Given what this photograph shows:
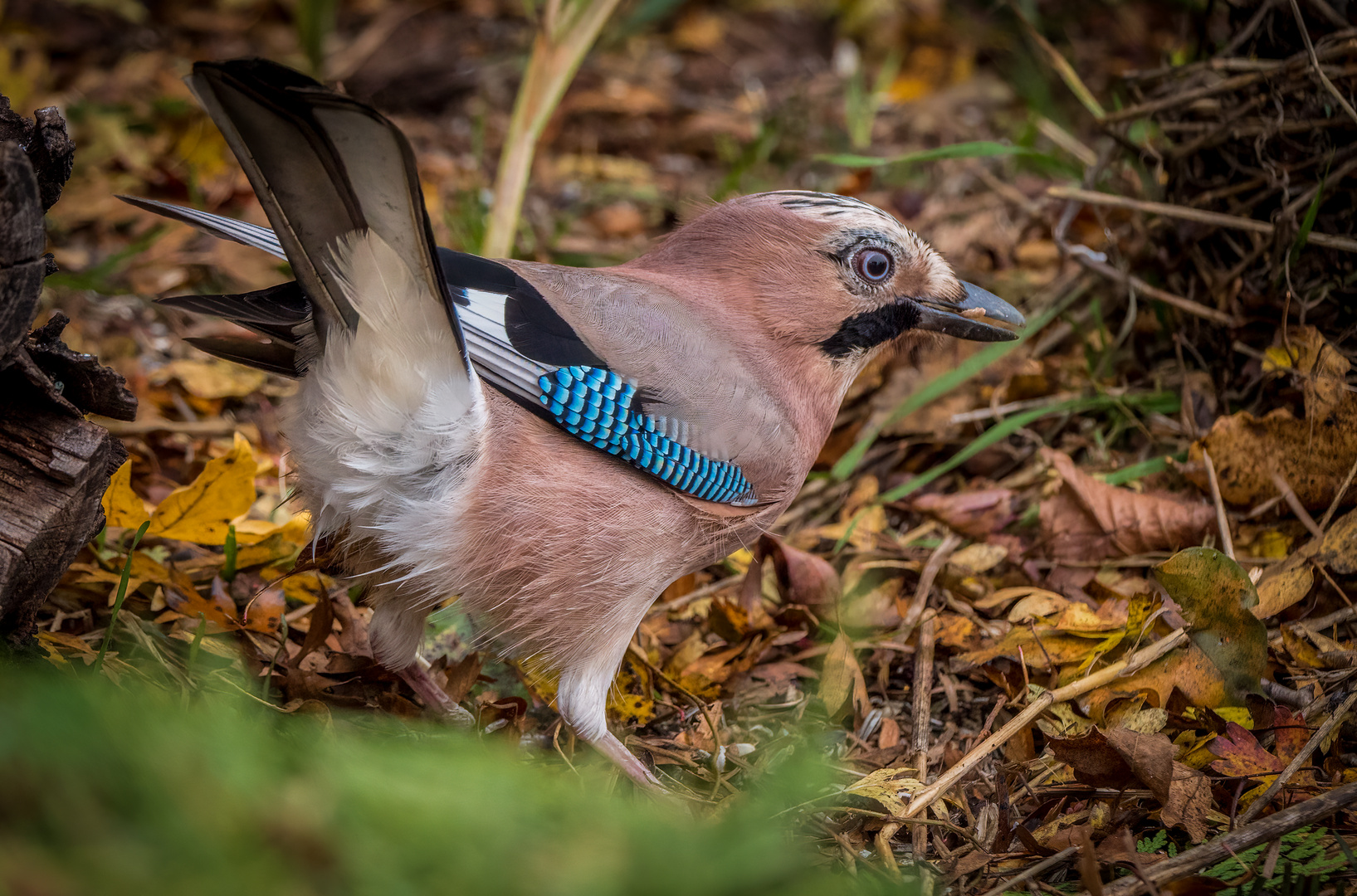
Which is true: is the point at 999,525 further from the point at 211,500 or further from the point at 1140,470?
the point at 211,500

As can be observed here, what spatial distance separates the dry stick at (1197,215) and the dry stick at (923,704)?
1552 mm

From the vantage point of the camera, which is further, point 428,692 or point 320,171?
point 428,692

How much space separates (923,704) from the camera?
2711 millimetres

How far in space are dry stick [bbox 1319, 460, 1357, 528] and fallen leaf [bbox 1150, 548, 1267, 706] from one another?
23.0 inches

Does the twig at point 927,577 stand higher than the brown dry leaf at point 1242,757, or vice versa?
the brown dry leaf at point 1242,757

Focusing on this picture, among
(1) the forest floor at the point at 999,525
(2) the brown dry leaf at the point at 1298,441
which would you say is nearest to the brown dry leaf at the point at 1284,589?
(1) the forest floor at the point at 999,525

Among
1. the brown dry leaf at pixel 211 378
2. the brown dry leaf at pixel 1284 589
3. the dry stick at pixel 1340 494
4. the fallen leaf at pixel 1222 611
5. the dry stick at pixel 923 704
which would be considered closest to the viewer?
the dry stick at pixel 923 704

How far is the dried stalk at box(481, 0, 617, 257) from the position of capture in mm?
3975

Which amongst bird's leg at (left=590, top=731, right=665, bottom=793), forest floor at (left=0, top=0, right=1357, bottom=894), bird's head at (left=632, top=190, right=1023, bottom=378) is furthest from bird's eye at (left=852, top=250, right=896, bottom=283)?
bird's leg at (left=590, top=731, right=665, bottom=793)

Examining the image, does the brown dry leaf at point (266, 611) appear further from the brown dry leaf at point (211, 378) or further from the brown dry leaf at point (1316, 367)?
the brown dry leaf at point (1316, 367)

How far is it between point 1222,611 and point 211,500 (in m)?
2.56

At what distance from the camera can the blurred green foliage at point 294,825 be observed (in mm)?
937

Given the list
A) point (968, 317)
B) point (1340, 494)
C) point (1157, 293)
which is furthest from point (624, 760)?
point (1157, 293)

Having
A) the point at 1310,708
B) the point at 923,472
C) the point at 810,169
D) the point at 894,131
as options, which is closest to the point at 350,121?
the point at 1310,708
